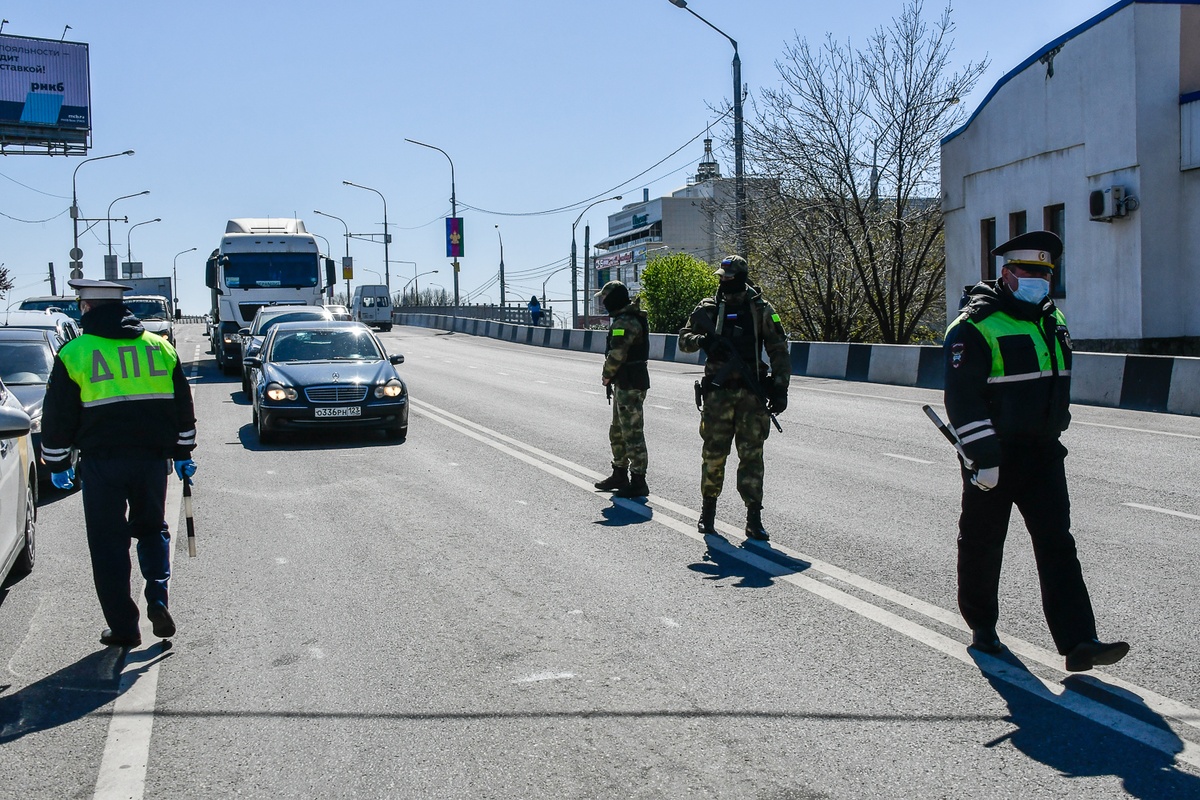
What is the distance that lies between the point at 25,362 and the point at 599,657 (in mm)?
8738

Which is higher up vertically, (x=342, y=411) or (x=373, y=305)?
(x=373, y=305)

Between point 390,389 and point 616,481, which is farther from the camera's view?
point 390,389

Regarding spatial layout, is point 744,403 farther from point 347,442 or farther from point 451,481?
point 347,442

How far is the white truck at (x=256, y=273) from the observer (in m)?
27.0

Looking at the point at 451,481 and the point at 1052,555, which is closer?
the point at 1052,555

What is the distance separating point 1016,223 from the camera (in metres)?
25.8

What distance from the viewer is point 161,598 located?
5.50m

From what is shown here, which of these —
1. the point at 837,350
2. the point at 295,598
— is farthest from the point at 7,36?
the point at 295,598

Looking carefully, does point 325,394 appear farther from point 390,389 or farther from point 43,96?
point 43,96

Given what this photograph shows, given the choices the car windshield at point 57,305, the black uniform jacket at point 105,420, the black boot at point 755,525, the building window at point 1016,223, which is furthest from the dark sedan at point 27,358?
the building window at point 1016,223

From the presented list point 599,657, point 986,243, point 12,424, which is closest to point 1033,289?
point 599,657

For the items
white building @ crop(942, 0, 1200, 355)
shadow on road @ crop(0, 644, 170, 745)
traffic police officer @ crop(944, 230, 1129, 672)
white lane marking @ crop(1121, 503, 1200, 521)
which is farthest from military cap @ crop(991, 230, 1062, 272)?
white building @ crop(942, 0, 1200, 355)

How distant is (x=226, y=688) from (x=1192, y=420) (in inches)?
507

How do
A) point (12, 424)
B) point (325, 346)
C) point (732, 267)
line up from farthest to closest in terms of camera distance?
point (325, 346) < point (732, 267) < point (12, 424)
